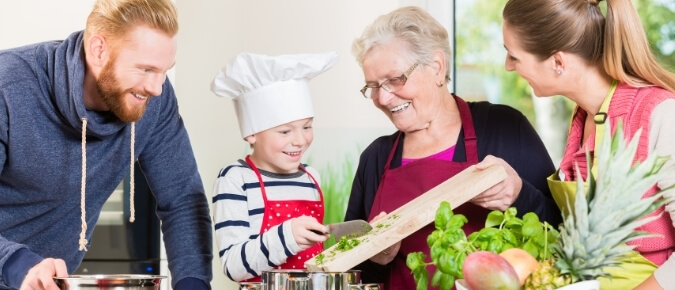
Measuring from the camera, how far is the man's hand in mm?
1422

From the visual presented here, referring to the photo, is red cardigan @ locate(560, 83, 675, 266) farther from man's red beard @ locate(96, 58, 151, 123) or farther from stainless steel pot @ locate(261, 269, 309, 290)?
man's red beard @ locate(96, 58, 151, 123)

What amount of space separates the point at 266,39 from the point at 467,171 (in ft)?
5.86

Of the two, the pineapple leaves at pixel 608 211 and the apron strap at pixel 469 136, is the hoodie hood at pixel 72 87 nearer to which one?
the apron strap at pixel 469 136

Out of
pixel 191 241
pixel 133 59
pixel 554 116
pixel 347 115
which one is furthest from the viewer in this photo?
pixel 554 116

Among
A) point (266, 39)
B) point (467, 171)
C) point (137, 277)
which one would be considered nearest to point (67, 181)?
point (137, 277)

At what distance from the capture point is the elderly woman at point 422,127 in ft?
6.56

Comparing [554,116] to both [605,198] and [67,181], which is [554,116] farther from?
[605,198]

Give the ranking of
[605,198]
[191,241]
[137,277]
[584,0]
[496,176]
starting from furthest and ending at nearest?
[191,241] → [584,0] → [496,176] → [137,277] → [605,198]

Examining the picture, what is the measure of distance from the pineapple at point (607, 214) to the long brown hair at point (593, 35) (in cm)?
64

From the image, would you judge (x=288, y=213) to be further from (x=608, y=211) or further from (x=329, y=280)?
(x=608, y=211)

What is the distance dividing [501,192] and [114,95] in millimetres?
854

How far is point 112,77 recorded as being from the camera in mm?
Result: 1837

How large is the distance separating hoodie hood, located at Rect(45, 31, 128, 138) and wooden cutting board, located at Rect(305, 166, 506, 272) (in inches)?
25.8

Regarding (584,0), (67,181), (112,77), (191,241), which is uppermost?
(584,0)
